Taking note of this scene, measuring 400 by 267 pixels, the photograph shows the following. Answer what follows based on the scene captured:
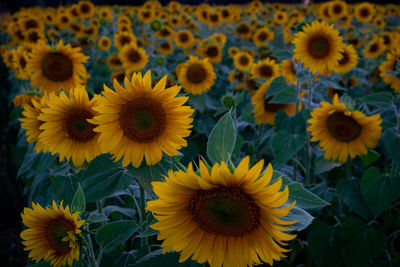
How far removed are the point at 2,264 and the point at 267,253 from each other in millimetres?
2437

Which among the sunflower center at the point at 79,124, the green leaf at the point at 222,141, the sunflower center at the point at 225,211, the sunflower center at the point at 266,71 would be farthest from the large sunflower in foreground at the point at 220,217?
the sunflower center at the point at 266,71

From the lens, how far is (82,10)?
5.49m

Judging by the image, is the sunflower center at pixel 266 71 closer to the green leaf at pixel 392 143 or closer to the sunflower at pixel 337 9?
the green leaf at pixel 392 143

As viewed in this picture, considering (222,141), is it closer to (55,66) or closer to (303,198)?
(303,198)

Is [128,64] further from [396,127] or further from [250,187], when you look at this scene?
[250,187]

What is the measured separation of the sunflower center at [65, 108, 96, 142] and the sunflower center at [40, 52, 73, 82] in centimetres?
95

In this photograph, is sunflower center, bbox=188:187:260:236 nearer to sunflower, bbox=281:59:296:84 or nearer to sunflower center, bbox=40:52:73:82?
sunflower center, bbox=40:52:73:82

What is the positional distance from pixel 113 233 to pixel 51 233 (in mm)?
185

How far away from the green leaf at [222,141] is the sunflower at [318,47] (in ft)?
4.25

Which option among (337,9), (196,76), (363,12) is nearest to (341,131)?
(196,76)

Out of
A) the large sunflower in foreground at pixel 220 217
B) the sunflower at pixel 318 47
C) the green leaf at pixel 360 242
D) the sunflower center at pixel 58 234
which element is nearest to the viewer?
the large sunflower in foreground at pixel 220 217

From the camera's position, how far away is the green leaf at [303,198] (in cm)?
86

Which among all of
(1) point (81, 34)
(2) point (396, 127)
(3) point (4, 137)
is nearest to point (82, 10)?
(1) point (81, 34)

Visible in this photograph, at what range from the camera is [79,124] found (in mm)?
1144
